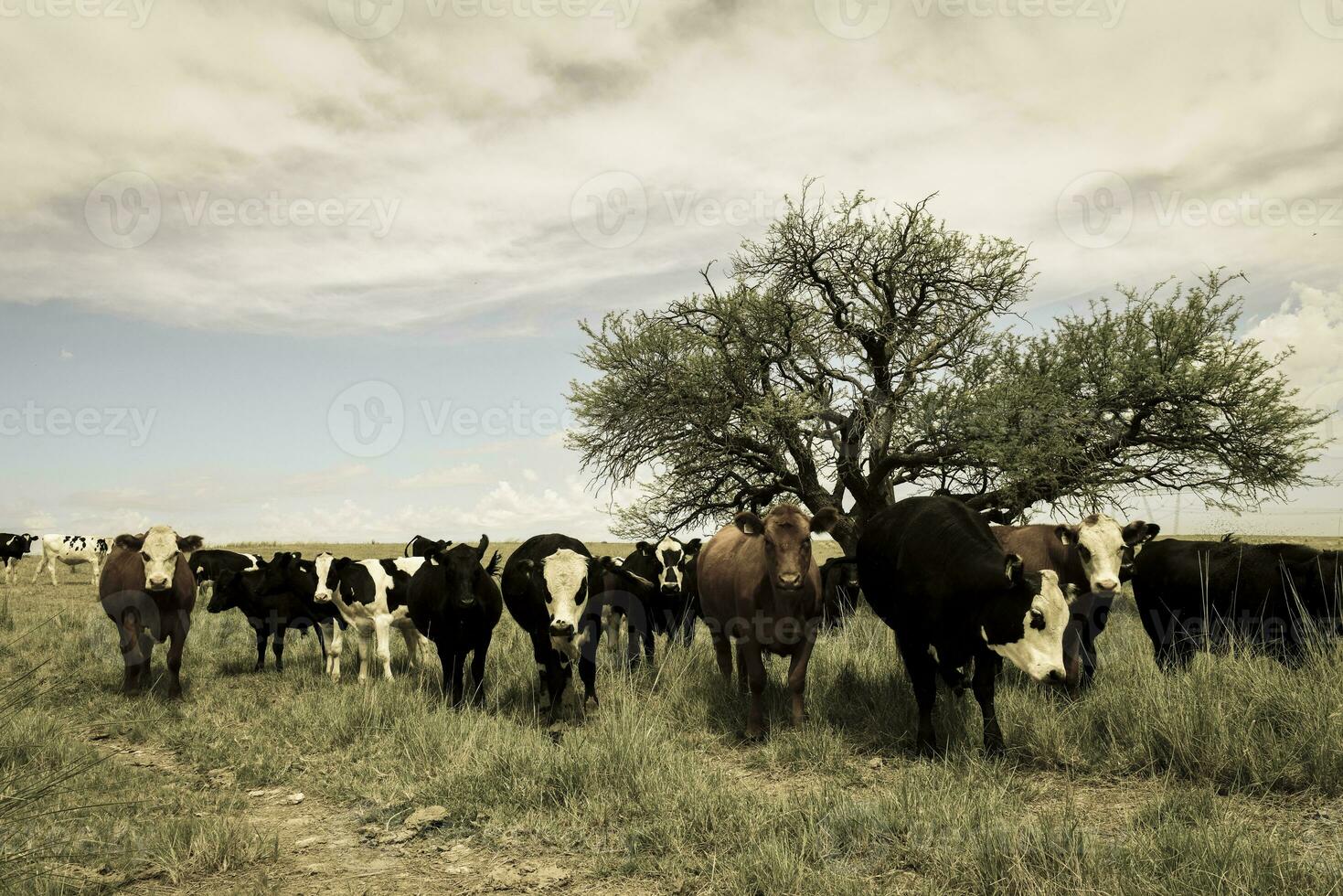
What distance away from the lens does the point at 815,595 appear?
844cm

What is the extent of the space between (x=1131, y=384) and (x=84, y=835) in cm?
2169

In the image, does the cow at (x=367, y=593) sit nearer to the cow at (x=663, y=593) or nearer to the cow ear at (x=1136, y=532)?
the cow at (x=663, y=593)

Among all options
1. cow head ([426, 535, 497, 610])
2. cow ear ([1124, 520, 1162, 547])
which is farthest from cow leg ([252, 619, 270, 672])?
cow ear ([1124, 520, 1162, 547])

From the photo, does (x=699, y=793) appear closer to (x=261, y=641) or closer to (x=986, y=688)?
(x=986, y=688)

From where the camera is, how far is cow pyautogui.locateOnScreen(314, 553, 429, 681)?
38.8ft

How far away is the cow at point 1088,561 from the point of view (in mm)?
9250

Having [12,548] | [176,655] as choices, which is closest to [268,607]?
[176,655]

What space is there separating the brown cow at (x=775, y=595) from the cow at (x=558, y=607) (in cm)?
123

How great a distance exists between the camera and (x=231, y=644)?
15.0m

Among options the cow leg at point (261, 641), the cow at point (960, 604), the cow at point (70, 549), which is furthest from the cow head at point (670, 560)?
the cow at point (70, 549)

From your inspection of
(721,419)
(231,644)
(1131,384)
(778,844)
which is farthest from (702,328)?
(778,844)

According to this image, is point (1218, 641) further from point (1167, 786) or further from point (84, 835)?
point (84, 835)

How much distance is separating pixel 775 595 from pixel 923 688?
169 cm

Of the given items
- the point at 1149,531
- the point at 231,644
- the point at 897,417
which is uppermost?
the point at 897,417
